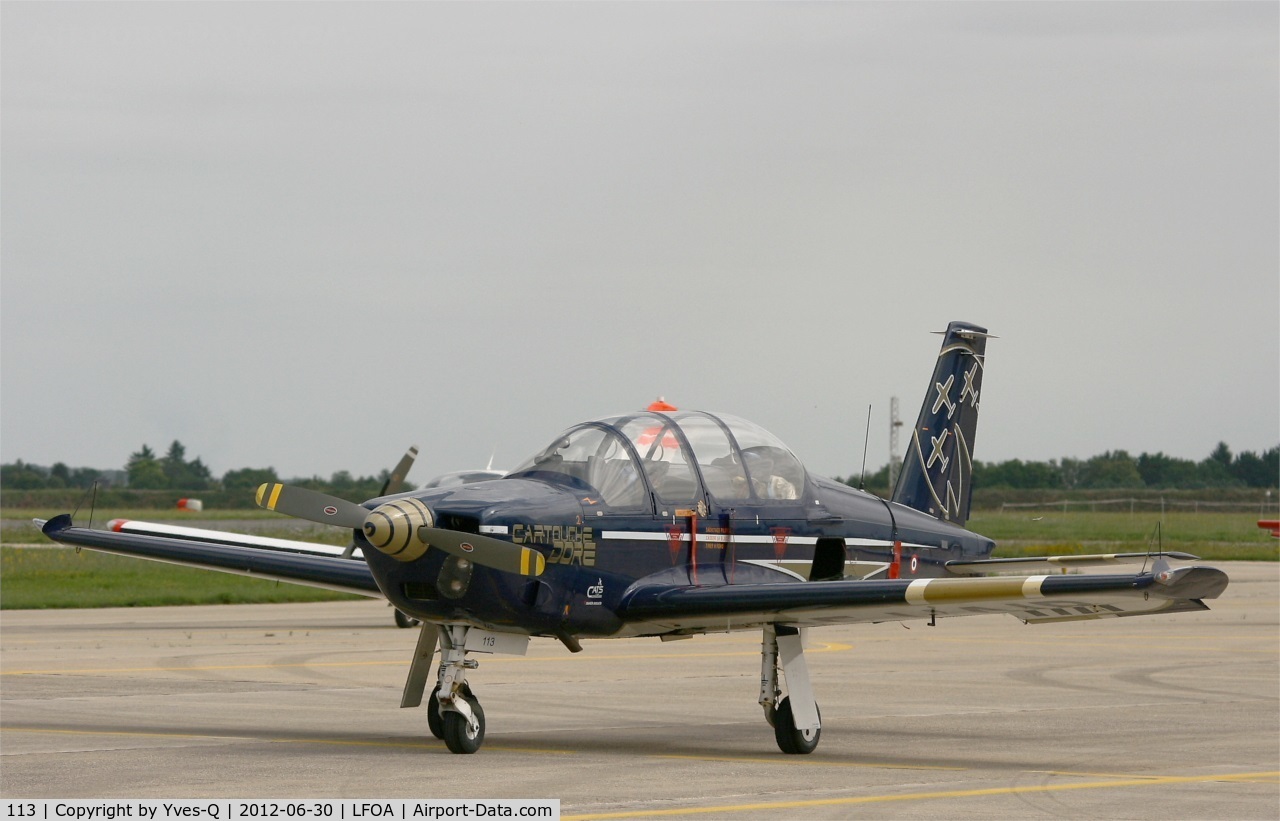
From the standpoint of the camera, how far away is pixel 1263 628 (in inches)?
1104

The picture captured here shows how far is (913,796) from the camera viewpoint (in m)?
10.9

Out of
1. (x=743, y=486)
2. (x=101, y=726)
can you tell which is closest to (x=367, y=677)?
(x=101, y=726)

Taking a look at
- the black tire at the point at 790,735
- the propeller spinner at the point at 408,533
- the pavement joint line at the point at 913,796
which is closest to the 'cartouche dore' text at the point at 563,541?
the propeller spinner at the point at 408,533

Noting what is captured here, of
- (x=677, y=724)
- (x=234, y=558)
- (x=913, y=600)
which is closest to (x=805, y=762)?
(x=913, y=600)

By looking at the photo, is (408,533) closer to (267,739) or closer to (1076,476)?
(267,739)

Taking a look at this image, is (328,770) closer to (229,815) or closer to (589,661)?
(229,815)

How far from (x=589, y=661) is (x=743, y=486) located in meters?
9.41

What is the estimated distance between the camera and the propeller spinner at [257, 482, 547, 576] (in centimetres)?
1197

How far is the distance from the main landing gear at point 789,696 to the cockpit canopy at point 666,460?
1267 millimetres

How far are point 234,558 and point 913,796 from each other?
25.2 feet

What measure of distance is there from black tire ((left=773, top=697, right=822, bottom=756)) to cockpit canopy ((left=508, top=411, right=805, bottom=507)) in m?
1.86

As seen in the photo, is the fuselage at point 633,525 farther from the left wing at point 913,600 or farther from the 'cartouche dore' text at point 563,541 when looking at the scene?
the left wing at point 913,600

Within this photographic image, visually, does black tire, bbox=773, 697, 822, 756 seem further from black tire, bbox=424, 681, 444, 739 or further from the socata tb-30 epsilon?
black tire, bbox=424, 681, 444, 739
